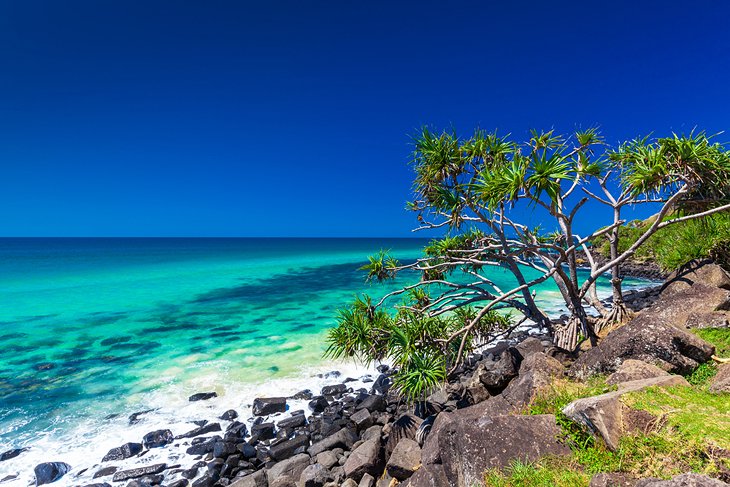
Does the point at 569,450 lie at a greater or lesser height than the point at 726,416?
lesser

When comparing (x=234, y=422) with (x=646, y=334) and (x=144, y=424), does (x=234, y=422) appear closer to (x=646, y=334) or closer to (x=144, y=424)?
(x=144, y=424)

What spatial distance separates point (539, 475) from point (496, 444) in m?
0.60

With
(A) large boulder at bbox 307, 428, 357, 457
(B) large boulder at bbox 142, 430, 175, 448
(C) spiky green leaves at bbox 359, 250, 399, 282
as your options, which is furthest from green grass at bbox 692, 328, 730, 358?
(B) large boulder at bbox 142, 430, 175, 448

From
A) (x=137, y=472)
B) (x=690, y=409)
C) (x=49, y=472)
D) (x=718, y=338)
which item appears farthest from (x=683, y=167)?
(x=49, y=472)

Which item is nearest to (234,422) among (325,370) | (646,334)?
(325,370)

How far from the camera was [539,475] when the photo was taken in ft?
13.9

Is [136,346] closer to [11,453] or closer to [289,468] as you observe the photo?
[11,453]

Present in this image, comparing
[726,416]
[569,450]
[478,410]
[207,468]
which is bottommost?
[207,468]

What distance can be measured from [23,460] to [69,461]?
1237 mm

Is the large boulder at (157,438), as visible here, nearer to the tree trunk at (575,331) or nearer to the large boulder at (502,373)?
the large boulder at (502,373)

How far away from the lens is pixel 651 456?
3.99 metres

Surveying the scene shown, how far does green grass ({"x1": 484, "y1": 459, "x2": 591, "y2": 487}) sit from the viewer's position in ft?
13.3

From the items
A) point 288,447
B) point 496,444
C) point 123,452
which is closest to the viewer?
point 496,444

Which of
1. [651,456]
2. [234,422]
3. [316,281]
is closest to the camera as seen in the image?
[651,456]
